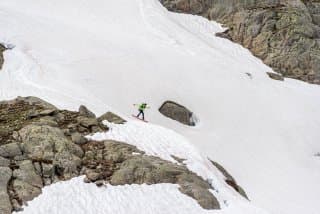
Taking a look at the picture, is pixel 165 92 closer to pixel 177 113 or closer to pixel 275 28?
pixel 177 113

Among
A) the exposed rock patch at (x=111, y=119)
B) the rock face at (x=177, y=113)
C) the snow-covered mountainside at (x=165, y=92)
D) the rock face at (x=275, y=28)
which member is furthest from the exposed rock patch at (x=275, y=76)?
the exposed rock patch at (x=111, y=119)

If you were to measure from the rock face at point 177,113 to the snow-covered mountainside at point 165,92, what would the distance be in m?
0.72

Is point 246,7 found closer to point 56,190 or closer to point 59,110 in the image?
point 59,110

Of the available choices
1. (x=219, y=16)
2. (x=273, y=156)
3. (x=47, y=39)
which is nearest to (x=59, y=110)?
(x=273, y=156)

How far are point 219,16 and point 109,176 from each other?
42656mm

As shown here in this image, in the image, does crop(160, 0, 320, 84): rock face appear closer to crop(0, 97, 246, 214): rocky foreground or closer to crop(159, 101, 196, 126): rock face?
crop(159, 101, 196, 126): rock face

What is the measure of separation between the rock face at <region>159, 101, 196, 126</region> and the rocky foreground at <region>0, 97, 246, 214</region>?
12690 mm

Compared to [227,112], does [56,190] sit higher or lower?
higher

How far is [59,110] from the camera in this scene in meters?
22.0

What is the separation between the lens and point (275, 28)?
2034 inches

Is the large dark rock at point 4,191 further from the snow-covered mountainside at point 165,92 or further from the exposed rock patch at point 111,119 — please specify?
the exposed rock patch at point 111,119

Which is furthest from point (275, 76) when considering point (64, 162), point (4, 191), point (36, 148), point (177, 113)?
point (4, 191)

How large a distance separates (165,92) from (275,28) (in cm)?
2290

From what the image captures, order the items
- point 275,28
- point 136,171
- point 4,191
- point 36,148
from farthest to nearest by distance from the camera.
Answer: point 275,28
point 136,171
point 36,148
point 4,191
